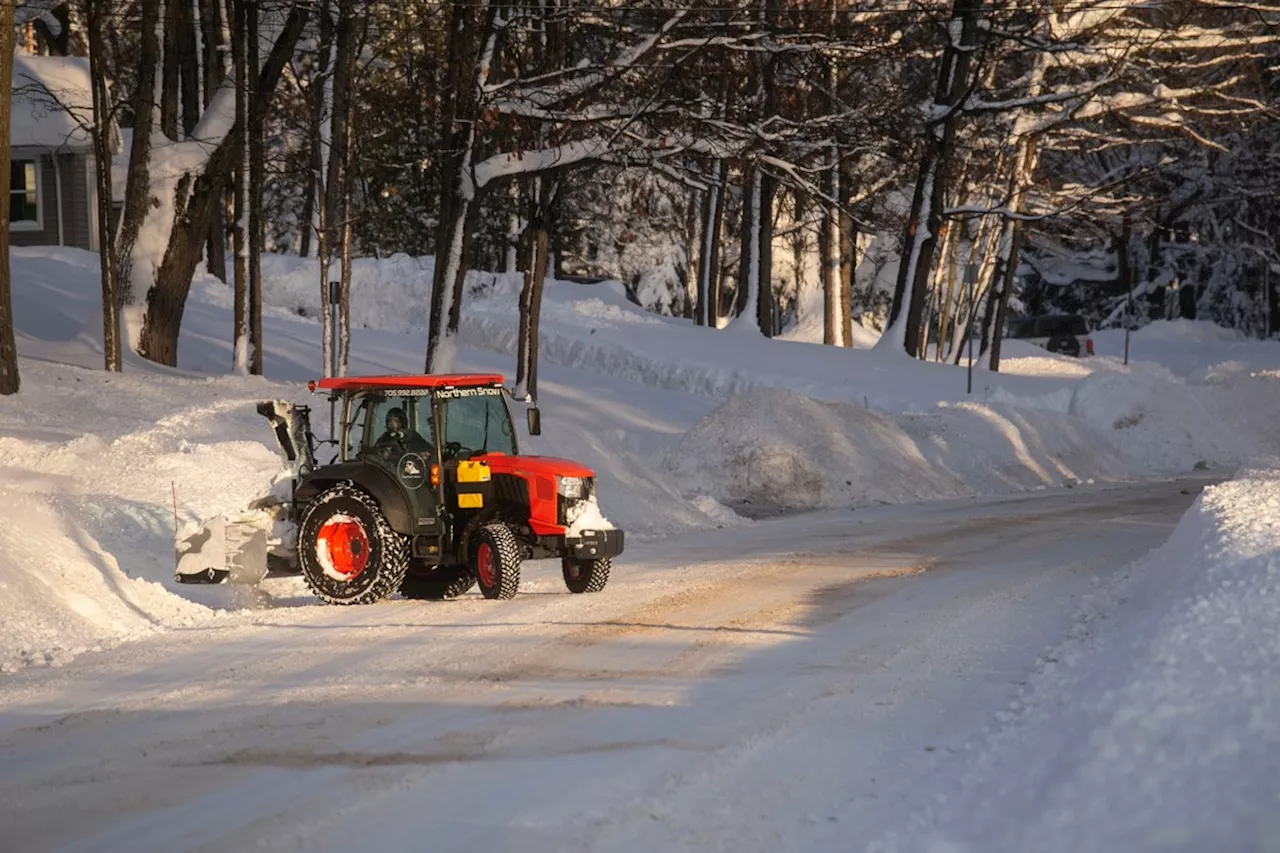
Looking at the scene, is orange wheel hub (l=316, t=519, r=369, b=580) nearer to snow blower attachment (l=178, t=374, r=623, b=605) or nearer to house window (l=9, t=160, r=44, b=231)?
snow blower attachment (l=178, t=374, r=623, b=605)

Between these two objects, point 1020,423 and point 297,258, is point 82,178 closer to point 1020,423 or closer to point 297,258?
point 297,258

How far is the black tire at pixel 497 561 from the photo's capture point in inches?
535

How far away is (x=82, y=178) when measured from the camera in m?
47.3

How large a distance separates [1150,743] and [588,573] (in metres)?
7.92

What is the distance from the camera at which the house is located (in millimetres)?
44906

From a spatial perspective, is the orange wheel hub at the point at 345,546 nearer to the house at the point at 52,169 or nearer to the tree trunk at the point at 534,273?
the tree trunk at the point at 534,273

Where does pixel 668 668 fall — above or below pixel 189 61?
below

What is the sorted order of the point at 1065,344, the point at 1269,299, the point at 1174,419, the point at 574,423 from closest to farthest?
the point at 574,423 < the point at 1174,419 < the point at 1065,344 < the point at 1269,299

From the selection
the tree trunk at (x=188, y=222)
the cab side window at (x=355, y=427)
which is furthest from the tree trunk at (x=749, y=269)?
the cab side window at (x=355, y=427)

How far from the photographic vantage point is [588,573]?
14.4m

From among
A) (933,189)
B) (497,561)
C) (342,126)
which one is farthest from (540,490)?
(933,189)

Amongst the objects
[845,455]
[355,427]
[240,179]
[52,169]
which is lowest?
[845,455]

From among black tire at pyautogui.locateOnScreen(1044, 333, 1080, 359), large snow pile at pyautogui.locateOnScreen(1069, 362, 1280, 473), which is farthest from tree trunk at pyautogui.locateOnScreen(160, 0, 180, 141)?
black tire at pyautogui.locateOnScreen(1044, 333, 1080, 359)

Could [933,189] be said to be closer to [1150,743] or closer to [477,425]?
[477,425]
